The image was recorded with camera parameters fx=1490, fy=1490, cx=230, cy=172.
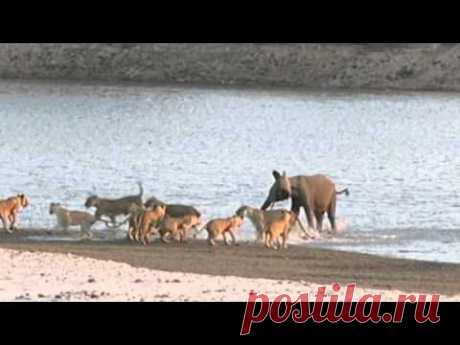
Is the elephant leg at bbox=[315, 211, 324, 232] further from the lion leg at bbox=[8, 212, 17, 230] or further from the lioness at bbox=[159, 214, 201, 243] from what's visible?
the lion leg at bbox=[8, 212, 17, 230]

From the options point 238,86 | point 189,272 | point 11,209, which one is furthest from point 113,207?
point 238,86

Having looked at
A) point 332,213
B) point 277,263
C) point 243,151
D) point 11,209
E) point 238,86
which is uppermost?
point 238,86

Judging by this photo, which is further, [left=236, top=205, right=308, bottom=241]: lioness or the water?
the water

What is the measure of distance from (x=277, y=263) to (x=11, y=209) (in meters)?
3.24

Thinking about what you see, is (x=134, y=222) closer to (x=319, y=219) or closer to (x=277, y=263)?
(x=277, y=263)

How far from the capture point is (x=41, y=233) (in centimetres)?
1569

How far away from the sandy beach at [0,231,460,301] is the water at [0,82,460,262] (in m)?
0.92

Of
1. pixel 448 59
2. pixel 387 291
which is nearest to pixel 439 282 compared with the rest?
pixel 387 291

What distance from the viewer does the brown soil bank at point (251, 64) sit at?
43875 millimetres

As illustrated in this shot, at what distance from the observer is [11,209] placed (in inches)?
609

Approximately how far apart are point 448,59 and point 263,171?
22223 mm

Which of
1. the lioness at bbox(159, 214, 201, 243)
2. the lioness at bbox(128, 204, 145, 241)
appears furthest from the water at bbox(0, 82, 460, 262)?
the lioness at bbox(128, 204, 145, 241)

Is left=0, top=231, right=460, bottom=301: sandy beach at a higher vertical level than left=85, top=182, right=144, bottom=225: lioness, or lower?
lower

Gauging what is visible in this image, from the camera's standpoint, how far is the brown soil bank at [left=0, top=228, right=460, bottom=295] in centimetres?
1294
